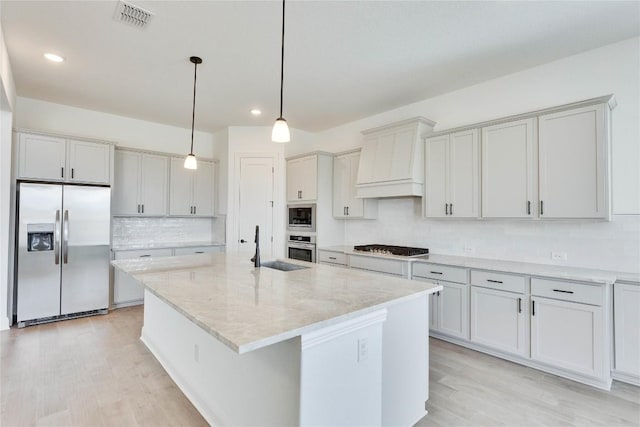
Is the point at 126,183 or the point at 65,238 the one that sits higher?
the point at 126,183

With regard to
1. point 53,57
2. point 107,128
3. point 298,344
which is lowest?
point 298,344

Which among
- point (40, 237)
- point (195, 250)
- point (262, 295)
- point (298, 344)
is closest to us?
point (298, 344)

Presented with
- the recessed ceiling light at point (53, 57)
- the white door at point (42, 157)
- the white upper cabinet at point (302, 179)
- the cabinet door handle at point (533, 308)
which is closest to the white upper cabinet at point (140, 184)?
the white door at point (42, 157)

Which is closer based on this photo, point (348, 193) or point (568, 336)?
point (568, 336)

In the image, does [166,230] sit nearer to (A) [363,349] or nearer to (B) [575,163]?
(A) [363,349]

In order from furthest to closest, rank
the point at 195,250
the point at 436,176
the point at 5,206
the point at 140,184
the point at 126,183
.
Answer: the point at 195,250 < the point at 140,184 < the point at 126,183 < the point at 436,176 < the point at 5,206

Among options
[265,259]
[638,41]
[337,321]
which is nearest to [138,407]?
[265,259]

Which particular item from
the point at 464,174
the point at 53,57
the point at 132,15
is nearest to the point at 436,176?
the point at 464,174

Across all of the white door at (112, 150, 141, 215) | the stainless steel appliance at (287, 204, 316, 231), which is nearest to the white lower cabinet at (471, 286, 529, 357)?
the stainless steel appliance at (287, 204, 316, 231)

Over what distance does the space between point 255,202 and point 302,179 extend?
2.98ft

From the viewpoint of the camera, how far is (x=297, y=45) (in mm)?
2865

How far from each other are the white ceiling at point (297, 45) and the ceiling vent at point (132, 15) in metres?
0.05

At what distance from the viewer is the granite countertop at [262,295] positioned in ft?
4.16

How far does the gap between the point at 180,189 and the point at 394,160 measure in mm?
3515
